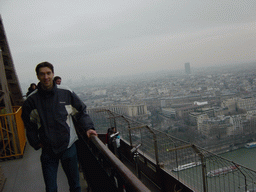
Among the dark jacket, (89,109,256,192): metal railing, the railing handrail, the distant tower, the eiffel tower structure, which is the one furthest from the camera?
the distant tower

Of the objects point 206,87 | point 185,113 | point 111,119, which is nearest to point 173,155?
point 111,119

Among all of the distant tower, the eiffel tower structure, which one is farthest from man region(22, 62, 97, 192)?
the distant tower

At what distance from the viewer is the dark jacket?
4.91 ft

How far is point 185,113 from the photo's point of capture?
45.8 feet

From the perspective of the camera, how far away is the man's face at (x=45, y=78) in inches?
59.6

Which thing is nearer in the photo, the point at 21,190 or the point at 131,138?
the point at 21,190

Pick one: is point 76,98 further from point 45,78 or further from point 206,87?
point 206,87

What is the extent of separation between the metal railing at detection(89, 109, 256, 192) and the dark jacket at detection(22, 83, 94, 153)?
2.02m

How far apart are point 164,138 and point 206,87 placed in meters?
20.2

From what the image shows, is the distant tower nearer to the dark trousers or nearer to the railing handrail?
the dark trousers

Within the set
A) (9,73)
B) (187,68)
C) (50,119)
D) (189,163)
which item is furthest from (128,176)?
(187,68)

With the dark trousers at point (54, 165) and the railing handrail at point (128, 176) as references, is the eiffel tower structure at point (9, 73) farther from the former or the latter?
the railing handrail at point (128, 176)

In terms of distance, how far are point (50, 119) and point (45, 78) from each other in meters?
0.29

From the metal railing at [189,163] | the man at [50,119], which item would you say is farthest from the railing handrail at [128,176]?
the metal railing at [189,163]
